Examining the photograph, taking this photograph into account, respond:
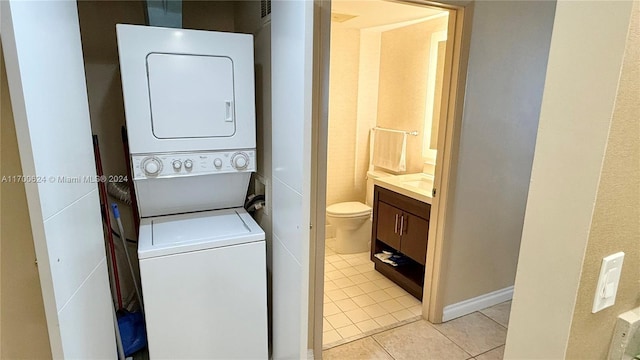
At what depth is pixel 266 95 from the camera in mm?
1940

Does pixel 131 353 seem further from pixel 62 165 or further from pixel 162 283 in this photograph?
pixel 62 165

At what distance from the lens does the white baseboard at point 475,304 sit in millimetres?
2551

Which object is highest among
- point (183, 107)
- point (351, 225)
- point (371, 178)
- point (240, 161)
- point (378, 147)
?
point (183, 107)

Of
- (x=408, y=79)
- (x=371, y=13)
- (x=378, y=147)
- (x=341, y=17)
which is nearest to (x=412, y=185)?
(x=378, y=147)

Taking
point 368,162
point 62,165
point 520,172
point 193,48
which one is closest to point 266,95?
point 193,48

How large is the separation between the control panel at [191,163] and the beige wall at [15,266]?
516 millimetres

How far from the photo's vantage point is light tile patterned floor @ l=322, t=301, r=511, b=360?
7.15 feet

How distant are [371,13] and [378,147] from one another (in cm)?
135

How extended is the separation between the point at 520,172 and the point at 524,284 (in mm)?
2035

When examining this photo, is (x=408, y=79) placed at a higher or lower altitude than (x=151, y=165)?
higher

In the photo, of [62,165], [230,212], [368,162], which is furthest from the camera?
[368,162]

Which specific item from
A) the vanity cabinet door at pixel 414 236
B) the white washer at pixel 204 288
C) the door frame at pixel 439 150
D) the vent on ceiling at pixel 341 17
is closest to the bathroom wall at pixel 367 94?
the vent on ceiling at pixel 341 17

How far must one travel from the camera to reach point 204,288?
1750mm

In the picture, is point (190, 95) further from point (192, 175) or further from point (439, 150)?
point (439, 150)
